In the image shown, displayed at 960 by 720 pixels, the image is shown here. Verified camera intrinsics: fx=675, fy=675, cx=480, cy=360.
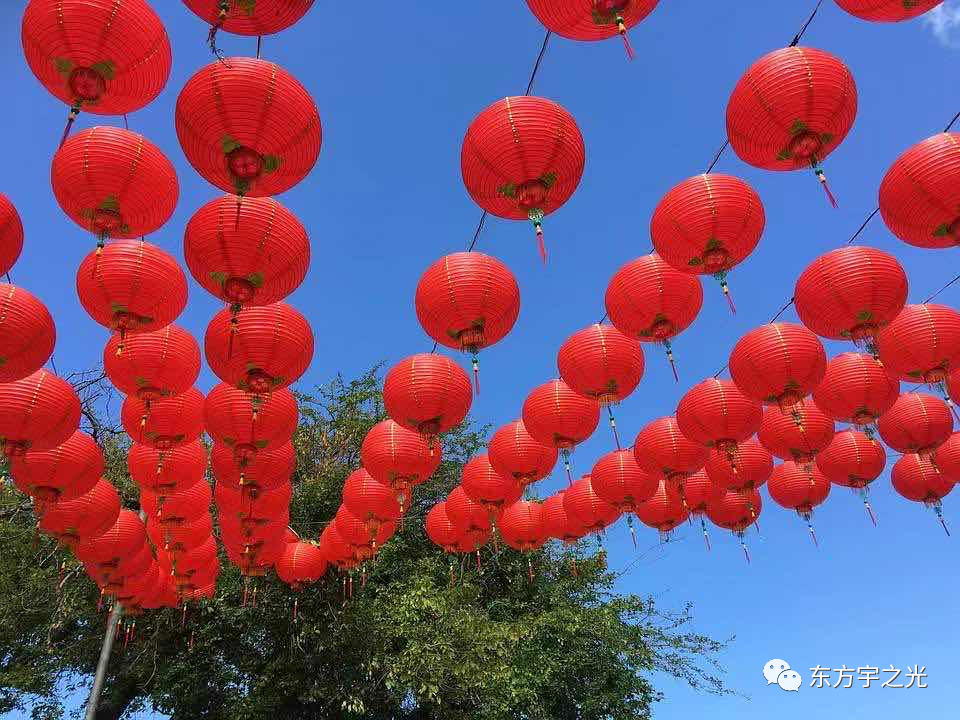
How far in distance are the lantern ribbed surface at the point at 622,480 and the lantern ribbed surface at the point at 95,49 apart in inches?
211

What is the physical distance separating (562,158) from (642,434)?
368cm

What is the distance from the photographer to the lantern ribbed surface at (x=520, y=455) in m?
6.63

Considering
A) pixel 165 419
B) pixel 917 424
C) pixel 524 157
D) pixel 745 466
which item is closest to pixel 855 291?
pixel 524 157

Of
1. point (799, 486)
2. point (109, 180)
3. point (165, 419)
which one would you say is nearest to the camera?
point (109, 180)

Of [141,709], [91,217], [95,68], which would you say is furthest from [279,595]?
[95,68]

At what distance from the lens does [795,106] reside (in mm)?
3709

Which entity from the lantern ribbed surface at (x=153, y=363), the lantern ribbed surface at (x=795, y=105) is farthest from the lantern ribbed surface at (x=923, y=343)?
the lantern ribbed surface at (x=153, y=363)

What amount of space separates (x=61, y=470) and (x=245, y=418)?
170cm

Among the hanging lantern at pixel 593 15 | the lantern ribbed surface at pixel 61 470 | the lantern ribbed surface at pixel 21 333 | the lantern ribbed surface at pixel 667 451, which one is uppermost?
the hanging lantern at pixel 593 15

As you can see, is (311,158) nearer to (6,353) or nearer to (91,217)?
(91,217)

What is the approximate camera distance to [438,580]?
12.2m

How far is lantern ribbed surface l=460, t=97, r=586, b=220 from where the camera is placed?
3.85 m

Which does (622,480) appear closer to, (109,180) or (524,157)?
(524,157)

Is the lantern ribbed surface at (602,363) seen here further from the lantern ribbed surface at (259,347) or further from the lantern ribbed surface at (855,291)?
the lantern ribbed surface at (259,347)
